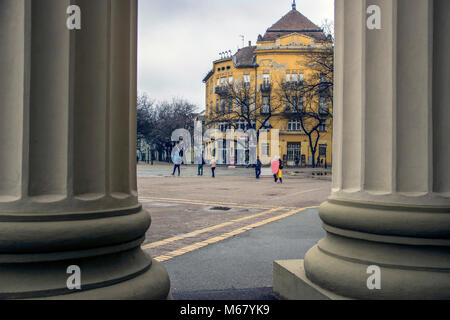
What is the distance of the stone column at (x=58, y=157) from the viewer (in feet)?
6.75

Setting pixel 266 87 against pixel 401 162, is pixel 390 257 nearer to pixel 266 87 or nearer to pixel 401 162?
pixel 401 162

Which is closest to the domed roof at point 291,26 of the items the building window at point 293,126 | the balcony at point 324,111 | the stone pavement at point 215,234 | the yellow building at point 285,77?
the yellow building at point 285,77

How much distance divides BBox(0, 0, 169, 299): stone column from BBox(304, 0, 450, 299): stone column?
1427 mm

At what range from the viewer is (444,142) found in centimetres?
251

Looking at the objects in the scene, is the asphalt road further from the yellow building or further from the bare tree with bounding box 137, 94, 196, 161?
the bare tree with bounding box 137, 94, 196, 161

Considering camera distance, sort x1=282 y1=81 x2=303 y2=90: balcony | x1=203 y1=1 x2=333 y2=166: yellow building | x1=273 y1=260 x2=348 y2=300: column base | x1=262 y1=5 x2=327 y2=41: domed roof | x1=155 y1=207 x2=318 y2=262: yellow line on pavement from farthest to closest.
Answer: x1=262 y1=5 x2=327 y2=41: domed roof < x1=203 y1=1 x2=333 y2=166: yellow building < x1=282 y1=81 x2=303 y2=90: balcony < x1=155 y1=207 x2=318 y2=262: yellow line on pavement < x1=273 y1=260 x2=348 y2=300: column base

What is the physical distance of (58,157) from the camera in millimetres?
2150

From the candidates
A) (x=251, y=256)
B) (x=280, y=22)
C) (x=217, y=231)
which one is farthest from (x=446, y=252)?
(x=280, y=22)

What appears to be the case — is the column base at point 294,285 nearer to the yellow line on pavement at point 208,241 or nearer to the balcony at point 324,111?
the yellow line on pavement at point 208,241

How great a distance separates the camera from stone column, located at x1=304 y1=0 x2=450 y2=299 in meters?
2.45

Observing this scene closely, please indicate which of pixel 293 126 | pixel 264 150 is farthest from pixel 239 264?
pixel 293 126

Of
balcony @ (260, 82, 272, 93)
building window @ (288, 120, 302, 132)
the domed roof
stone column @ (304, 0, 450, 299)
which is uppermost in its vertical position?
the domed roof

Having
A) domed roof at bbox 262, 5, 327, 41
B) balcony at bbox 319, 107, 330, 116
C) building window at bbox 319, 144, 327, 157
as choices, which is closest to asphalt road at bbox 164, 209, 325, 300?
balcony at bbox 319, 107, 330, 116
